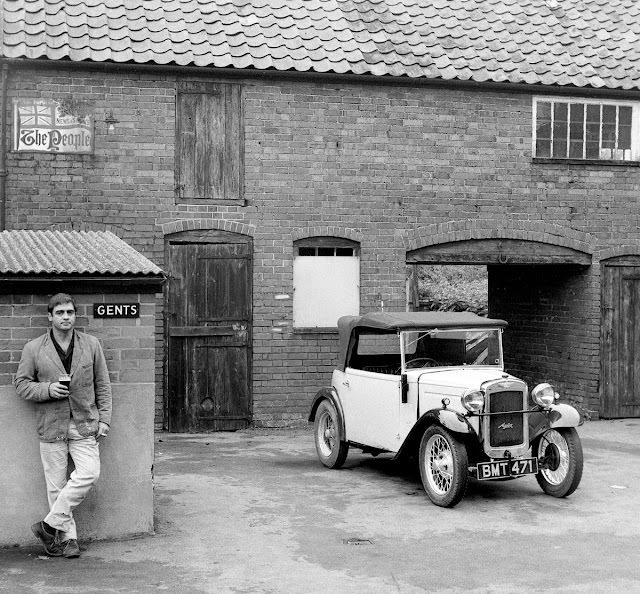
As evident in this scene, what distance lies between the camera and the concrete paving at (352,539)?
6.89 meters

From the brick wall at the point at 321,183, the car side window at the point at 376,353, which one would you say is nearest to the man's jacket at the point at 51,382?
the car side window at the point at 376,353

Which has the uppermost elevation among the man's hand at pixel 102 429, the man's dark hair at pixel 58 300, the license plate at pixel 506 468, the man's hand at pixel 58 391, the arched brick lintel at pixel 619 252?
the arched brick lintel at pixel 619 252

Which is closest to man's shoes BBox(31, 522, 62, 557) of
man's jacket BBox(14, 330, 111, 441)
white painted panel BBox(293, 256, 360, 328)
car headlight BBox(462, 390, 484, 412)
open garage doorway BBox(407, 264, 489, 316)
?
man's jacket BBox(14, 330, 111, 441)

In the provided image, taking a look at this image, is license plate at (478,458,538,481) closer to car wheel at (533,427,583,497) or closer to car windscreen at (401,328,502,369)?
car wheel at (533,427,583,497)

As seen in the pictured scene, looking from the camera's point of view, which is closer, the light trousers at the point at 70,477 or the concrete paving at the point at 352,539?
the concrete paving at the point at 352,539

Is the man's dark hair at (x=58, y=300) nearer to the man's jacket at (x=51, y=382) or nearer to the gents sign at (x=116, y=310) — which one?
the man's jacket at (x=51, y=382)

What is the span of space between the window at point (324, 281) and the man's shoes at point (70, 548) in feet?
24.8

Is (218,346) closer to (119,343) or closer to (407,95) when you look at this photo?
(407,95)

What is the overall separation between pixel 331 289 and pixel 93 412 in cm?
753

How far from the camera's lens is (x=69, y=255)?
8266mm

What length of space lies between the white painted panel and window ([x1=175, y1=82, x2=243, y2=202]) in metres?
1.46

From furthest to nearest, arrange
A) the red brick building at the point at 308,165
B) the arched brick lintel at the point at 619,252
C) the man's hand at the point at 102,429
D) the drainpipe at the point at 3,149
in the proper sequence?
1. the arched brick lintel at the point at 619,252
2. the red brick building at the point at 308,165
3. the drainpipe at the point at 3,149
4. the man's hand at the point at 102,429

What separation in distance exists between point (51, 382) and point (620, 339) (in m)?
10.7

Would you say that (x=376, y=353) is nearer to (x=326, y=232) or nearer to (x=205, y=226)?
(x=326, y=232)
